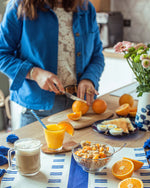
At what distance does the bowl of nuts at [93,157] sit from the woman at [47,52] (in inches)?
17.5

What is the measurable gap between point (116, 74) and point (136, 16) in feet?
3.18

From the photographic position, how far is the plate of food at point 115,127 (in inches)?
45.1

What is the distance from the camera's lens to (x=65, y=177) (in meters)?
0.87

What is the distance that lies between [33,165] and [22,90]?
704mm

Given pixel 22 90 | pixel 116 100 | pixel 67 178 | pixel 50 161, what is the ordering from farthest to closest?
pixel 116 100 → pixel 22 90 → pixel 50 161 → pixel 67 178

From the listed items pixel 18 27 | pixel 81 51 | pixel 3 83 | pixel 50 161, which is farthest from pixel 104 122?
pixel 3 83

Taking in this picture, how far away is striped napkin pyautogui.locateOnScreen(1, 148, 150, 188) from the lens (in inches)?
32.6

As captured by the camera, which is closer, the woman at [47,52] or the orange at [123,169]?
the orange at [123,169]

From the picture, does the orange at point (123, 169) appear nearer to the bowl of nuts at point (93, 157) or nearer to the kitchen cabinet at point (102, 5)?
the bowl of nuts at point (93, 157)

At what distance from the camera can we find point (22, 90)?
4.95ft

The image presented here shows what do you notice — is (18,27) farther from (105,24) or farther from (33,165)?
(105,24)

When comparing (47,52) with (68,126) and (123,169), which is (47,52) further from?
(123,169)

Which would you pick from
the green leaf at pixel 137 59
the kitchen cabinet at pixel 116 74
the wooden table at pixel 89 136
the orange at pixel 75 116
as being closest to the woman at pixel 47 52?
the orange at pixel 75 116

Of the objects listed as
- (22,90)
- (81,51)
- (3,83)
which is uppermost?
(81,51)
